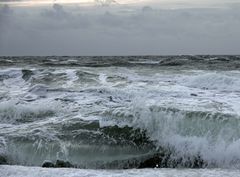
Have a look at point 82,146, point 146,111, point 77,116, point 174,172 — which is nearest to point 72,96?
point 77,116

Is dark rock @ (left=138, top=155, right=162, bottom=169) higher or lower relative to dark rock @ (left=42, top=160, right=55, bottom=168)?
lower

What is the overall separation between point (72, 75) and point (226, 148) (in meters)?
11.1

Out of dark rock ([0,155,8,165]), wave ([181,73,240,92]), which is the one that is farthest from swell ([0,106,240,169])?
wave ([181,73,240,92])

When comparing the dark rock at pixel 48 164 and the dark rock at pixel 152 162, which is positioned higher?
the dark rock at pixel 48 164

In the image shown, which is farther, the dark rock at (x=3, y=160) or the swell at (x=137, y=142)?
the swell at (x=137, y=142)

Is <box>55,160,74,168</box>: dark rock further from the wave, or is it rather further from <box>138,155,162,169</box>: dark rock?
the wave

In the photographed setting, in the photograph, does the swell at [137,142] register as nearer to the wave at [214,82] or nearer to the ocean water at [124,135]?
the ocean water at [124,135]

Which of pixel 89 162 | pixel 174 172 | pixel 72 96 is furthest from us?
pixel 72 96

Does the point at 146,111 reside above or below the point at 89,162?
above

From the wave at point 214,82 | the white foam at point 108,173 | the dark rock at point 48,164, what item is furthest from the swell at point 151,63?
the white foam at point 108,173

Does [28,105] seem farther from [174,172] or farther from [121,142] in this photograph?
[174,172]

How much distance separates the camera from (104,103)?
9523mm

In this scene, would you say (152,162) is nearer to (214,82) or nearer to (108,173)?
(108,173)

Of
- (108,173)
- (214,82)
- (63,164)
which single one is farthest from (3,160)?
(214,82)
